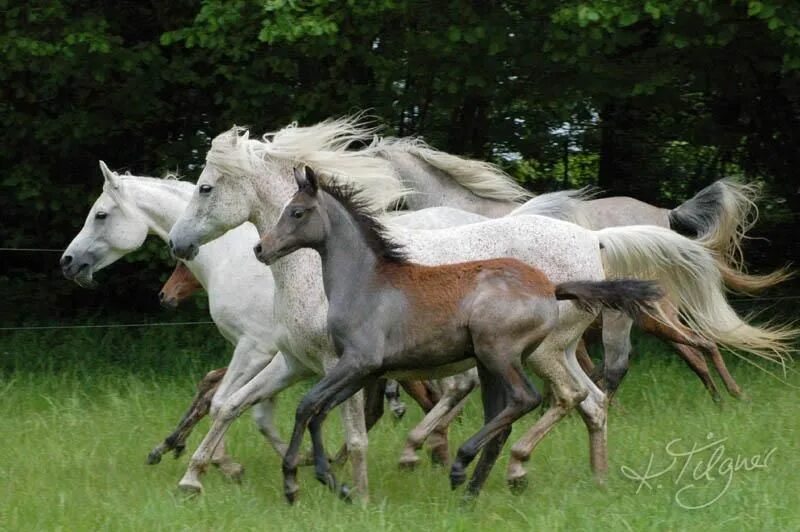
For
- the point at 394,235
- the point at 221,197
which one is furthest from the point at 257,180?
the point at 394,235

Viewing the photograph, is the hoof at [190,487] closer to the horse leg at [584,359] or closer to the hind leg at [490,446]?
the hind leg at [490,446]

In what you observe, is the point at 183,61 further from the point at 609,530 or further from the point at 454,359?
the point at 609,530

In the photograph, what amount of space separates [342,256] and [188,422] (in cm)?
184

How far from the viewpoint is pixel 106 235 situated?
8305mm

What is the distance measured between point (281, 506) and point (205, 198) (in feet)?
5.66

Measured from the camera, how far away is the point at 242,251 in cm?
768

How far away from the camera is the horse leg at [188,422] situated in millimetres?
7445

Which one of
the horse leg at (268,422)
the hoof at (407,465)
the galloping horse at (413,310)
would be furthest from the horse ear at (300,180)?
the hoof at (407,465)

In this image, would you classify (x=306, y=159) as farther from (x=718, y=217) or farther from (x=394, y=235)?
(x=718, y=217)

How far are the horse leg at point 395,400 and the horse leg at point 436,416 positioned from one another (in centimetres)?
110

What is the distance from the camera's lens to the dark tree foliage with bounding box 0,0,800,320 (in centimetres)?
987

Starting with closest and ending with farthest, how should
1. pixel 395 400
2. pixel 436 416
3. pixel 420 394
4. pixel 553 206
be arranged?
pixel 436 416, pixel 553 206, pixel 420 394, pixel 395 400

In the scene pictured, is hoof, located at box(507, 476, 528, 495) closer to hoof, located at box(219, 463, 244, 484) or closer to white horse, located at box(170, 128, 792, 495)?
white horse, located at box(170, 128, 792, 495)

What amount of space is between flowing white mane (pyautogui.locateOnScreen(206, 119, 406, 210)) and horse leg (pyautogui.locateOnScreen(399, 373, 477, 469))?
1.15 metres
